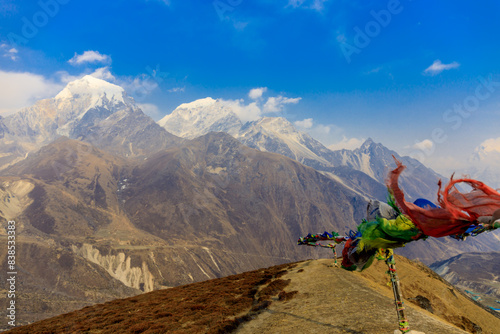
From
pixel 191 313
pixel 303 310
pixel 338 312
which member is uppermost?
pixel 338 312

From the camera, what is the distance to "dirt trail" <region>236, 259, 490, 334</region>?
38.0 ft

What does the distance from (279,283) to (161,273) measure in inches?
5118

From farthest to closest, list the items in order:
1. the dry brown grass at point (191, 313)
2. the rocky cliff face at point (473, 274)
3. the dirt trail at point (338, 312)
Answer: the rocky cliff face at point (473, 274) < the dry brown grass at point (191, 313) < the dirt trail at point (338, 312)

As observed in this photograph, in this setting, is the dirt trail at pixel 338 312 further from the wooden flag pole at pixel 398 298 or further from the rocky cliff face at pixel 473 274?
the rocky cliff face at pixel 473 274

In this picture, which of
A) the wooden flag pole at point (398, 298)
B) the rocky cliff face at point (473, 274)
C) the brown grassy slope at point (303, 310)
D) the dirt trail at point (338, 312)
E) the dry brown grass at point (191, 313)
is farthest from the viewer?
the rocky cliff face at point (473, 274)

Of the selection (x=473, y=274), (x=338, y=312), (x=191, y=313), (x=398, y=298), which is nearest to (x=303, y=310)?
(x=338, y=312)

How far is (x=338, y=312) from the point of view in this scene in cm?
1403

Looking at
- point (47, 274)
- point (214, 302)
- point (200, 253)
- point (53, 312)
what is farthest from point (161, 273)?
point (214, 302)

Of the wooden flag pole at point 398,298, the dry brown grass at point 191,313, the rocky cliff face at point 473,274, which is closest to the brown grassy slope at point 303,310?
the dry brown grass at point 191,313

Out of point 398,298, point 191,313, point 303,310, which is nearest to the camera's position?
point 398,298

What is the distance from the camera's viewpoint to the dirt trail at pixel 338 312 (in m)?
11.6

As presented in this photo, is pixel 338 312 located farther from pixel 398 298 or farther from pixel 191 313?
pixel 191 313

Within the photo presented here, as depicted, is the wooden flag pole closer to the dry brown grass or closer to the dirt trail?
the dirt trail

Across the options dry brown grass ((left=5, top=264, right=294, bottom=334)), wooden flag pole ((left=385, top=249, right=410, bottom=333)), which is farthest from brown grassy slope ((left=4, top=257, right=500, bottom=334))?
wooden flag pole ((left=385, top=249, right=410, bottom=333))
